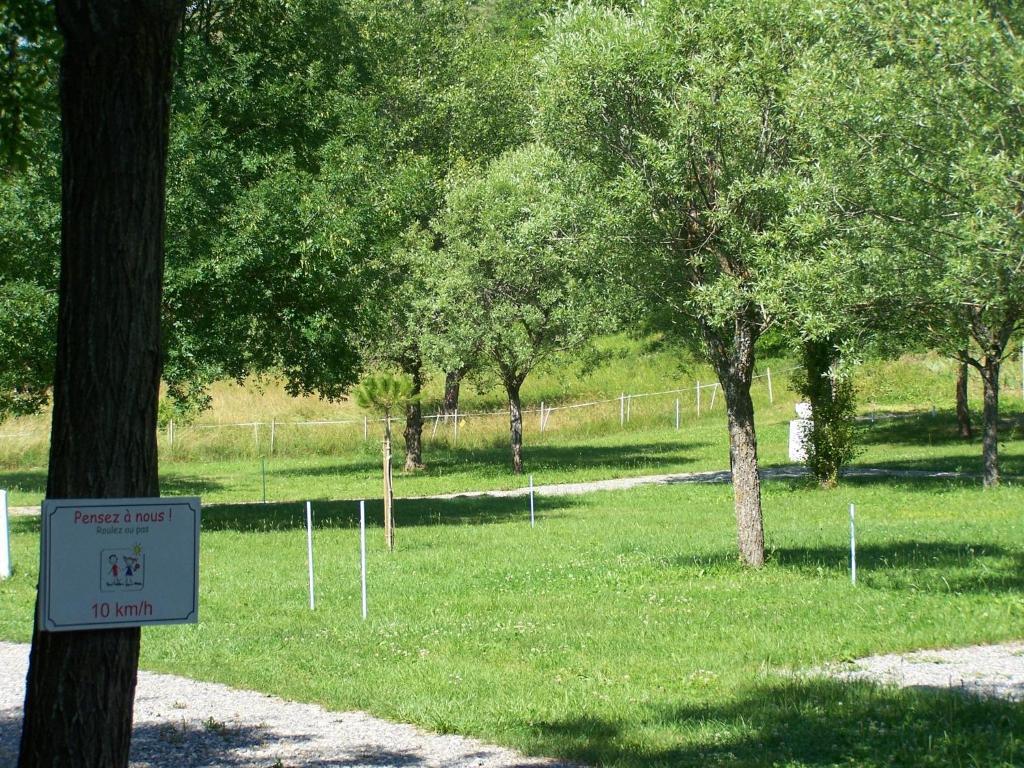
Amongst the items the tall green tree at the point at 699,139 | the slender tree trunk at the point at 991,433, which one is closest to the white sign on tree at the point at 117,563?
the tall green tree at the point at 699,139

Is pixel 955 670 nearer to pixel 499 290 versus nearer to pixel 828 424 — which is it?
pixel 828 424

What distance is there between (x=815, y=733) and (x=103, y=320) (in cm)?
479

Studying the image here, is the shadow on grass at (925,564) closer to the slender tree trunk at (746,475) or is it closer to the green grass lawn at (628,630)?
the green grass lawn at (628,630)

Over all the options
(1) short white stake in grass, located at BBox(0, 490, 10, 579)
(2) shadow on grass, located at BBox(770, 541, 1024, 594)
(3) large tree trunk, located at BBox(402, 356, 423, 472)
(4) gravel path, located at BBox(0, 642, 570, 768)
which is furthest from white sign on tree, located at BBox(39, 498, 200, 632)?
(3) large tree trunk, located at BBox(402, 356, 423, 472)

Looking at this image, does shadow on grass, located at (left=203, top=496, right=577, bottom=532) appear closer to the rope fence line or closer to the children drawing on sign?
the rope fence line

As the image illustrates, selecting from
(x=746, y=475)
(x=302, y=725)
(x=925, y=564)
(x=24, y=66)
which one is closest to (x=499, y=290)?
(x=746, y=475)

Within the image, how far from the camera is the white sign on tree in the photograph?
13.7ft

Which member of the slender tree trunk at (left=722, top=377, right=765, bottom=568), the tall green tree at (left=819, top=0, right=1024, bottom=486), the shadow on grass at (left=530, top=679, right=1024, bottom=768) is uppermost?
the tall green tree at (left=819, top=0, right=1024, bottom=486)

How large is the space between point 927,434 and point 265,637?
31.4 metres

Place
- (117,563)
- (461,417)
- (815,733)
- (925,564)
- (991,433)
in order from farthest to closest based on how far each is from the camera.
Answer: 1. (461,417)
2. (991,433)
3. (925,564)
4. (815,733)
5. (117,563)

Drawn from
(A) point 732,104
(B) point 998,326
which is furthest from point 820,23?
(B) point 998,326

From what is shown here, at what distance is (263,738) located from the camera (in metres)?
7.50

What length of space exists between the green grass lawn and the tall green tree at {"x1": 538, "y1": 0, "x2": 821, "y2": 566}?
2.45m

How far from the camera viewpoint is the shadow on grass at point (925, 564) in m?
13.1
